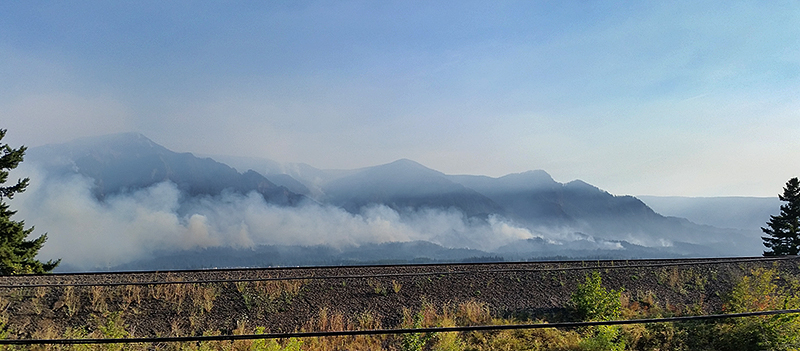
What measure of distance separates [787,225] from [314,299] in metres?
25.5

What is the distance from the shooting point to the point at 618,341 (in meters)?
8.03

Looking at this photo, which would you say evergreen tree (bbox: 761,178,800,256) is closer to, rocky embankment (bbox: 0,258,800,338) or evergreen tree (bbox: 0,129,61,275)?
rocky embankment (bbox: 0,258,800,338)

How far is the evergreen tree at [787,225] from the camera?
23047 millimetres

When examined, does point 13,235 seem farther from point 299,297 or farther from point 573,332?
point 573,332

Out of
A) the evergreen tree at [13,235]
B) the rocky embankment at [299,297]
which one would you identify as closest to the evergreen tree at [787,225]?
the rocky embankment at [299,297]

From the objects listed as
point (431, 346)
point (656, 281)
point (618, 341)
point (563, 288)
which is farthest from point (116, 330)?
point (656, 281)

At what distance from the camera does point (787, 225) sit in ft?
76.7

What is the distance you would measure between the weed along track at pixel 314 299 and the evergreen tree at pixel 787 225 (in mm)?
14505

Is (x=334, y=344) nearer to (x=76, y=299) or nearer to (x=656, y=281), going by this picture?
(x=76, y=299)

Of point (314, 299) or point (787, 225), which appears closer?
point (314, 299)

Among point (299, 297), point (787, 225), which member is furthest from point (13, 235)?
point (787, 225)

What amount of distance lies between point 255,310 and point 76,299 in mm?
4172

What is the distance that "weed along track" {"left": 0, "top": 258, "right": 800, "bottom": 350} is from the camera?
977 centimetres

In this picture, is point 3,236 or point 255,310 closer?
point 255,310
